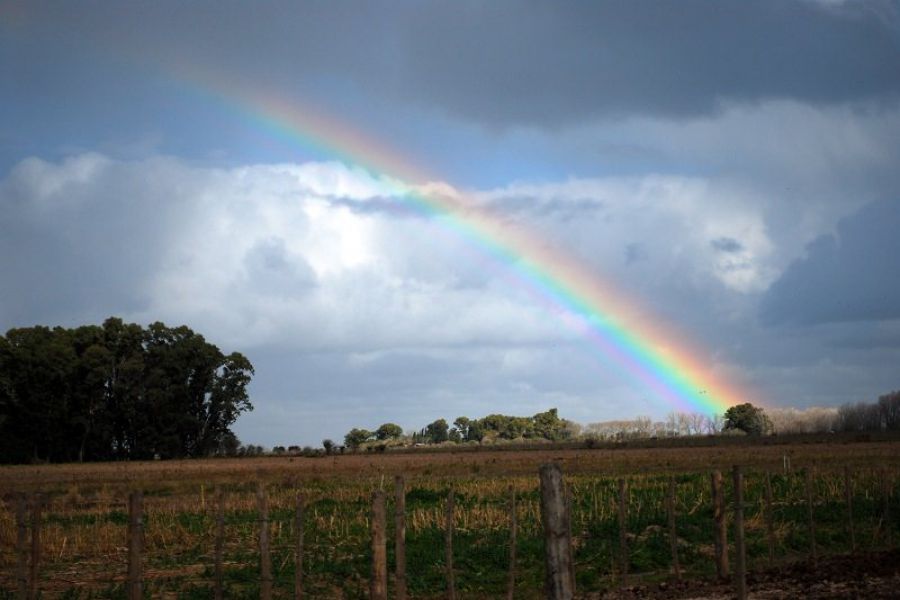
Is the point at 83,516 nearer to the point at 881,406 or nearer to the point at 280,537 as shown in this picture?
the point at 280,537

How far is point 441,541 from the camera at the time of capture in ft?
78.4

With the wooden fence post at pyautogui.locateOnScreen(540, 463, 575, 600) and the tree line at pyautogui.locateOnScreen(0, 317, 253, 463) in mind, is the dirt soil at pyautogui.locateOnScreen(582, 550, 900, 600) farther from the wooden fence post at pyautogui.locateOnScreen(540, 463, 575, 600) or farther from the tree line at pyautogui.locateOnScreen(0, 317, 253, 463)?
the tree line at pyautogui.locateOnScreen(0, 317, 253, 463)

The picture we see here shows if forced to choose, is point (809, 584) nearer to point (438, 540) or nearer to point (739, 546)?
point (739, 546)

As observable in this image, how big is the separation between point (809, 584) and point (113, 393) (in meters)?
88.9

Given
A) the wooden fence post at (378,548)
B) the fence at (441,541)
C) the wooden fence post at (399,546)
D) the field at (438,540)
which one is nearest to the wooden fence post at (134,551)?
the fence at (441,541)

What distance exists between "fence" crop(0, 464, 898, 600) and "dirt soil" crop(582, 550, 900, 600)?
21.9 inches

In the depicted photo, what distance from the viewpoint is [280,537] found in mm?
25047

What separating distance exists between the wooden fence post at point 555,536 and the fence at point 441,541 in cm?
2

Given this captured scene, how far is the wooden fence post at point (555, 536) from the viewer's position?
37.9ft

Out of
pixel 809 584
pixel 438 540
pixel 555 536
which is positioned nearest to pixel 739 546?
pixel 809 584

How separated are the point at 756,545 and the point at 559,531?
568 inches

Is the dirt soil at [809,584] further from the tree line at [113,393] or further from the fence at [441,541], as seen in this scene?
the tree line at [113,393]

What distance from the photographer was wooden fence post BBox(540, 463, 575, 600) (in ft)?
37.9

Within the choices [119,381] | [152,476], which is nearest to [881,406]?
[119,381]
